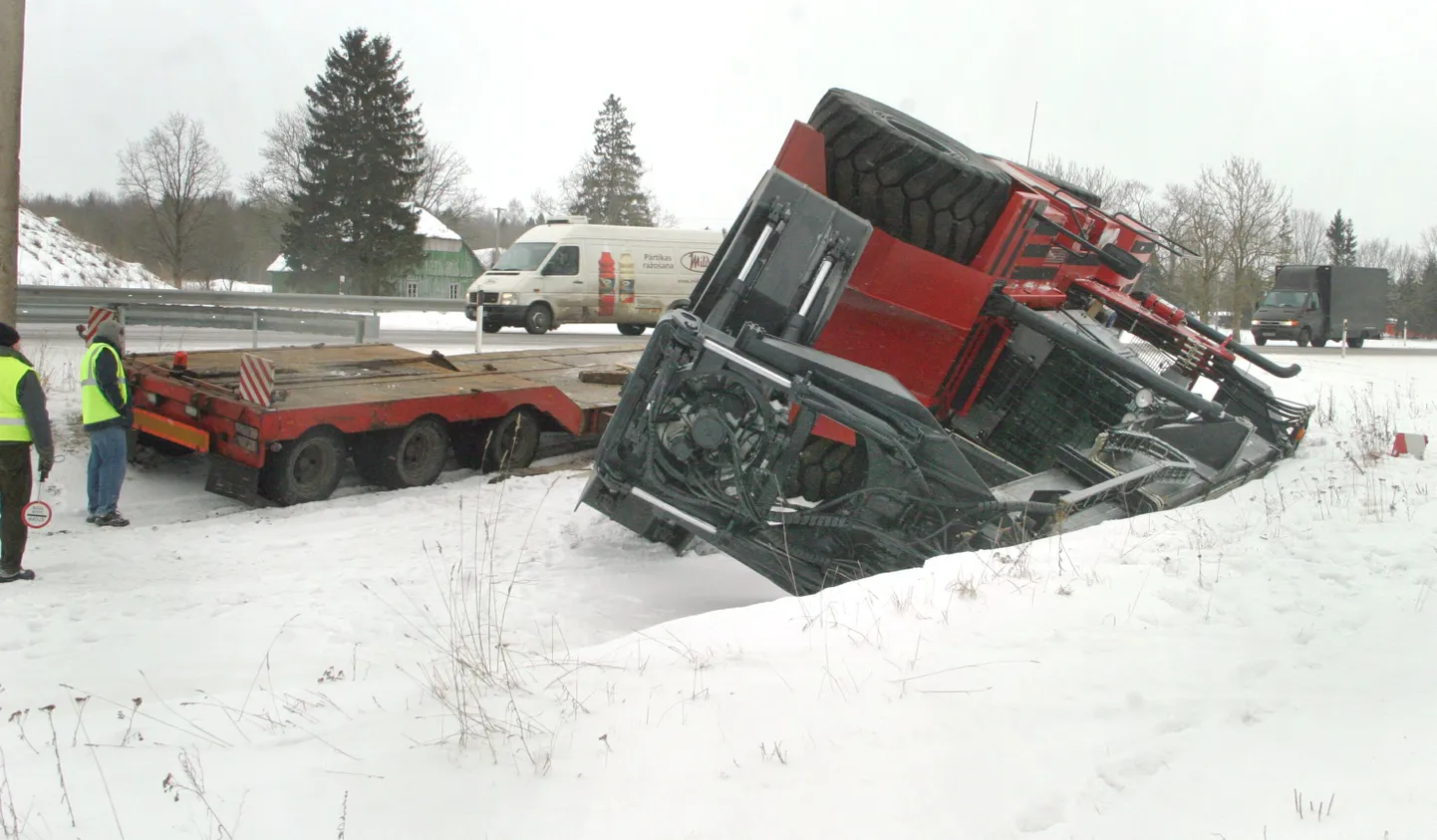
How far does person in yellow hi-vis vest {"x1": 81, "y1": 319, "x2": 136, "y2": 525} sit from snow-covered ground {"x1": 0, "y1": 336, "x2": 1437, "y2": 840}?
1574 mm

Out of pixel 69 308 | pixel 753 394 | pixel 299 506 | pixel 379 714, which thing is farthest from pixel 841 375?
pixel 69 308

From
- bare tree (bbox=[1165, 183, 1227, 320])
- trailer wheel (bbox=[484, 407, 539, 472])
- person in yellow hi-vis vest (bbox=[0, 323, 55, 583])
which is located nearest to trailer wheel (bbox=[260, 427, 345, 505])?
trailer wheel (bbox=[484, 407, 539, 472])

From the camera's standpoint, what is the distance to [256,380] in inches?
304

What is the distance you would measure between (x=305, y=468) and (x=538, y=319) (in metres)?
13.6

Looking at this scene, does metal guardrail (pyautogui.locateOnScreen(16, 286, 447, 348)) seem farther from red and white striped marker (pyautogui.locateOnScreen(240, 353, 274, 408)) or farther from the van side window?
the van side window

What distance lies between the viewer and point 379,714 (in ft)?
12.8

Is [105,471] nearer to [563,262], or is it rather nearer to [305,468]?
[305,468]

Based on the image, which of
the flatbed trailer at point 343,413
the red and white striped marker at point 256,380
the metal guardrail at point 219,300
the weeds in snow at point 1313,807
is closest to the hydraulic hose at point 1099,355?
the flatbed trailer at point 343,413

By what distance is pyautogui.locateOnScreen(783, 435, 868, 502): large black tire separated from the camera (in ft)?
19.9

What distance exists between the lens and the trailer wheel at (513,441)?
9320 mm

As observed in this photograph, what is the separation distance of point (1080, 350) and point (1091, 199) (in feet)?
9.90

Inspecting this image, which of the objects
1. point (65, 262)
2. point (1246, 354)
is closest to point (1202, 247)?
point (1246, 354)

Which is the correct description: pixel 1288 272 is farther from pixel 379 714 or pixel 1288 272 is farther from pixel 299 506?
pixel 379 714

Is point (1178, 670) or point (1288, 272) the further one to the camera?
point (1288, 272)
